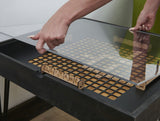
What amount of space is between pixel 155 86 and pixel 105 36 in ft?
0.98

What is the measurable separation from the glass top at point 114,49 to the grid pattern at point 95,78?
0.19 feet

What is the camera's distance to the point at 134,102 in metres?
0.75

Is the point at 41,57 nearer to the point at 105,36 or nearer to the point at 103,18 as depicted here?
the point at 105,36

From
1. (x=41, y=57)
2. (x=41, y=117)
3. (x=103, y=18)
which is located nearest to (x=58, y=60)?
(x=41, y=57)

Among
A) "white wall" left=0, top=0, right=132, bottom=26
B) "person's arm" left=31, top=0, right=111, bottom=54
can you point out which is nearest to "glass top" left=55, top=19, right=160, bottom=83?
"person's arm" left=31, top=0, right=111, bottom=54

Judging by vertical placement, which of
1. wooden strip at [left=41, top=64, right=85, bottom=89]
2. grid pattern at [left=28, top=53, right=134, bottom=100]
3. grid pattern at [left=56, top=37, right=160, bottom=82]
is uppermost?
grid pattern at [left=56, top=37, right=160, bottom=82]

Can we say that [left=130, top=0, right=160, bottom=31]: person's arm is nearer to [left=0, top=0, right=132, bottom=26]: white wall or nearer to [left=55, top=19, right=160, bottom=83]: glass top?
[left=55, top=19, right=160, bottom=83]: glass top

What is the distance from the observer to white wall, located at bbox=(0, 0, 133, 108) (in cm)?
119

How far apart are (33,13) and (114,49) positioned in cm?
61

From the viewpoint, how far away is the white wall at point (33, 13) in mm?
1189

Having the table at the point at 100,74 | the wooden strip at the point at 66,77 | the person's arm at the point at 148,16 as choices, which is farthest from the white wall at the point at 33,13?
the person's arm at the point at 148,16

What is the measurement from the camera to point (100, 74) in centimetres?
96

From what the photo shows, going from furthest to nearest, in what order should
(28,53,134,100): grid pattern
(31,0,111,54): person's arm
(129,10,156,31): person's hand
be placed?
1. (129,10,156,31): person's hand
2. (28,53,134,100): grid pattern
3. (31,0,111,54): person's arm

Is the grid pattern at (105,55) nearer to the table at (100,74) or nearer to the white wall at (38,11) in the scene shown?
the table at (100,74)
